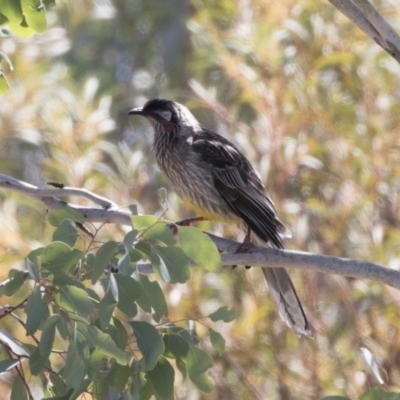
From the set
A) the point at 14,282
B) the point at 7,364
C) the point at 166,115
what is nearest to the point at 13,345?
the point at 7,364

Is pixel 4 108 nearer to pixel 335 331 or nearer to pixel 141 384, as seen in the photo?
pixel 335 331

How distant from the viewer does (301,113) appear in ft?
19.6

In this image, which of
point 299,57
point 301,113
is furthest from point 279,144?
point 299,57

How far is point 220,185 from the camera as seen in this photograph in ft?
16.3

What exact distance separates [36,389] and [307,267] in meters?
3.07

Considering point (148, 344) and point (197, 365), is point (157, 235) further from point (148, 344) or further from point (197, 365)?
point (197, 365)

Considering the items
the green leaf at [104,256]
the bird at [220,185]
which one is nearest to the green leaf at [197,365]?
the green leaf at [104,256]

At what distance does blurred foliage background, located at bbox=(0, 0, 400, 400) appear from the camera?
18.6ft

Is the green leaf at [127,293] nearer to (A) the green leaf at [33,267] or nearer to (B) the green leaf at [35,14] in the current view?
(A) the green leaf at [33,267]

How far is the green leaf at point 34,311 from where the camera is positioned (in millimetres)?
2305

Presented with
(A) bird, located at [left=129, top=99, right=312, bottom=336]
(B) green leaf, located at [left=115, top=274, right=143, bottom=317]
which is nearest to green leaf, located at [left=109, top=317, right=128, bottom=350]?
(B) green leaf, located at [left=115, top=274, right=143, bottom=317]

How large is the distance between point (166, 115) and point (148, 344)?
3103 millimetres

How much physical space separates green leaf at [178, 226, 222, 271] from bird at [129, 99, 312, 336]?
1.87m

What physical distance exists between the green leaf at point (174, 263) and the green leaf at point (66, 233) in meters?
0.23
